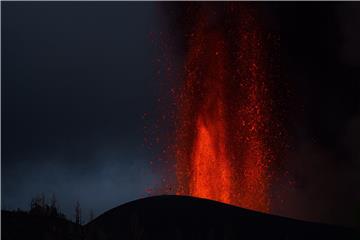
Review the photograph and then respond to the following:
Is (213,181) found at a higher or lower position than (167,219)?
higher

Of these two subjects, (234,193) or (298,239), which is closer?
(298,239)

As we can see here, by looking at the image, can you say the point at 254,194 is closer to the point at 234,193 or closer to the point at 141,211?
the point at 234,193

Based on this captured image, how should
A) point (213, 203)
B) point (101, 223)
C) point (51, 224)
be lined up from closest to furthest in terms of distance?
point (51, 224) → point (101, 223) → point (213, 203)

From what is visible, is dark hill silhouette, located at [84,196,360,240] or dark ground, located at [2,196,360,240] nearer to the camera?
dark ground, located at [2,196,360,240]

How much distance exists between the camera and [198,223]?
41.2 meters

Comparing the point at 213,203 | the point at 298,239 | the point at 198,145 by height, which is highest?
the point at 198,145

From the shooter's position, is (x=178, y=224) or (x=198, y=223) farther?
(x=198, y=223)

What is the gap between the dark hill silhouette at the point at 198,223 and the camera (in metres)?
38.4

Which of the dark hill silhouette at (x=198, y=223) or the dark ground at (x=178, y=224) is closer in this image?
the dark ground at (x=178, y=224)

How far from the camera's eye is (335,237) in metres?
42.1

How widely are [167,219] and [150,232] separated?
3.53 m

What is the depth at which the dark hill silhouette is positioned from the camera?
126ft

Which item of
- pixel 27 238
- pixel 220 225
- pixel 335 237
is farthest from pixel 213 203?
pixel 27 238

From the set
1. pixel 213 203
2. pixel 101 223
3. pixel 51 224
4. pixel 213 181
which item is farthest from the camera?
pixel 213 181
